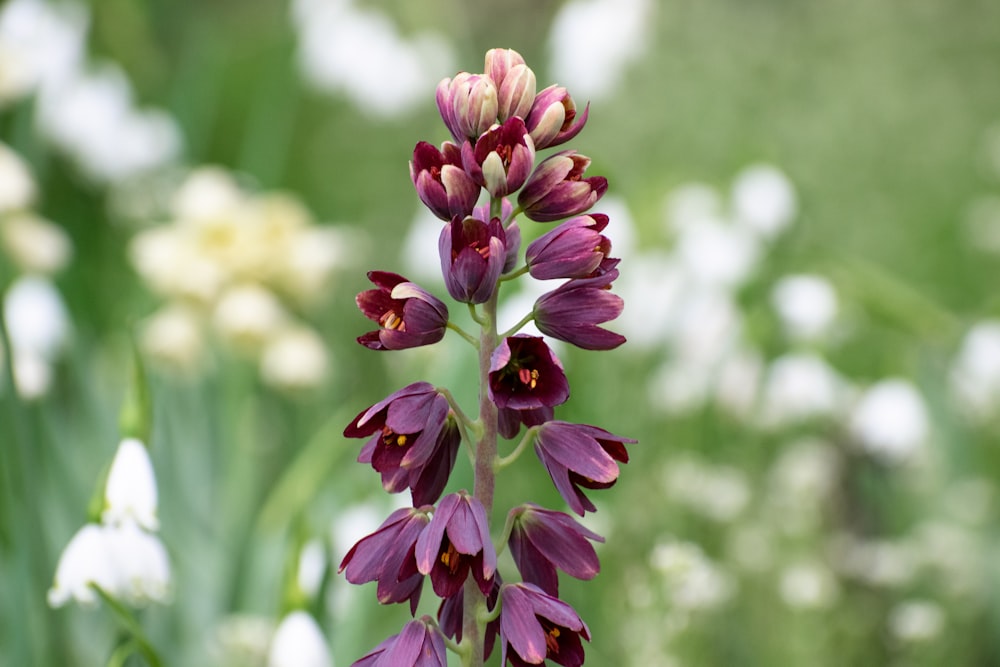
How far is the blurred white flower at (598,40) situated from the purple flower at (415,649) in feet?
8.11

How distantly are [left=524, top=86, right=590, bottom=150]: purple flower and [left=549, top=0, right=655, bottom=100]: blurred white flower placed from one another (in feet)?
7.50

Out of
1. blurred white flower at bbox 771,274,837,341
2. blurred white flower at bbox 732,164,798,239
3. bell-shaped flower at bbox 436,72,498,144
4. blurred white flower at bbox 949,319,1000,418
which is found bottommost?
bell-shaped flower at bbox 436,72,498,144

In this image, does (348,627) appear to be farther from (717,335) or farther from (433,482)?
(717,335)

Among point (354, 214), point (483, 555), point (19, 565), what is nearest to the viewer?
point (483, 555)

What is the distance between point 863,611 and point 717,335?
69 centimetres

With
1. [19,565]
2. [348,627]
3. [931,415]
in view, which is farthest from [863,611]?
[19,565]

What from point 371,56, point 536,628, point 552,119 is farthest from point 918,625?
point 371,56

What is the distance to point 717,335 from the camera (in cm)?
252

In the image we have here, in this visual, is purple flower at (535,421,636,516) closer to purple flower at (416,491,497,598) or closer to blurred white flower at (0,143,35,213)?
purple flower at (416,491,497,598)

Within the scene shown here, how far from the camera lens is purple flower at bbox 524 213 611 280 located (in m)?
0.85

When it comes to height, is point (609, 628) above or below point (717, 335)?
below

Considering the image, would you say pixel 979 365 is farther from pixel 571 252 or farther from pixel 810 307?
pixel 571 252

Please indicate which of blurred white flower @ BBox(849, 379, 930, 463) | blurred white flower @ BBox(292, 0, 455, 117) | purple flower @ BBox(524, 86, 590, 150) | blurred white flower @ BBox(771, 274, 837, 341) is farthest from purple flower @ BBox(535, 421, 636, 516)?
blurred white flower @ BBox(292, 0, 455, 117)

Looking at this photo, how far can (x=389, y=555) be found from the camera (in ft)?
2.88
